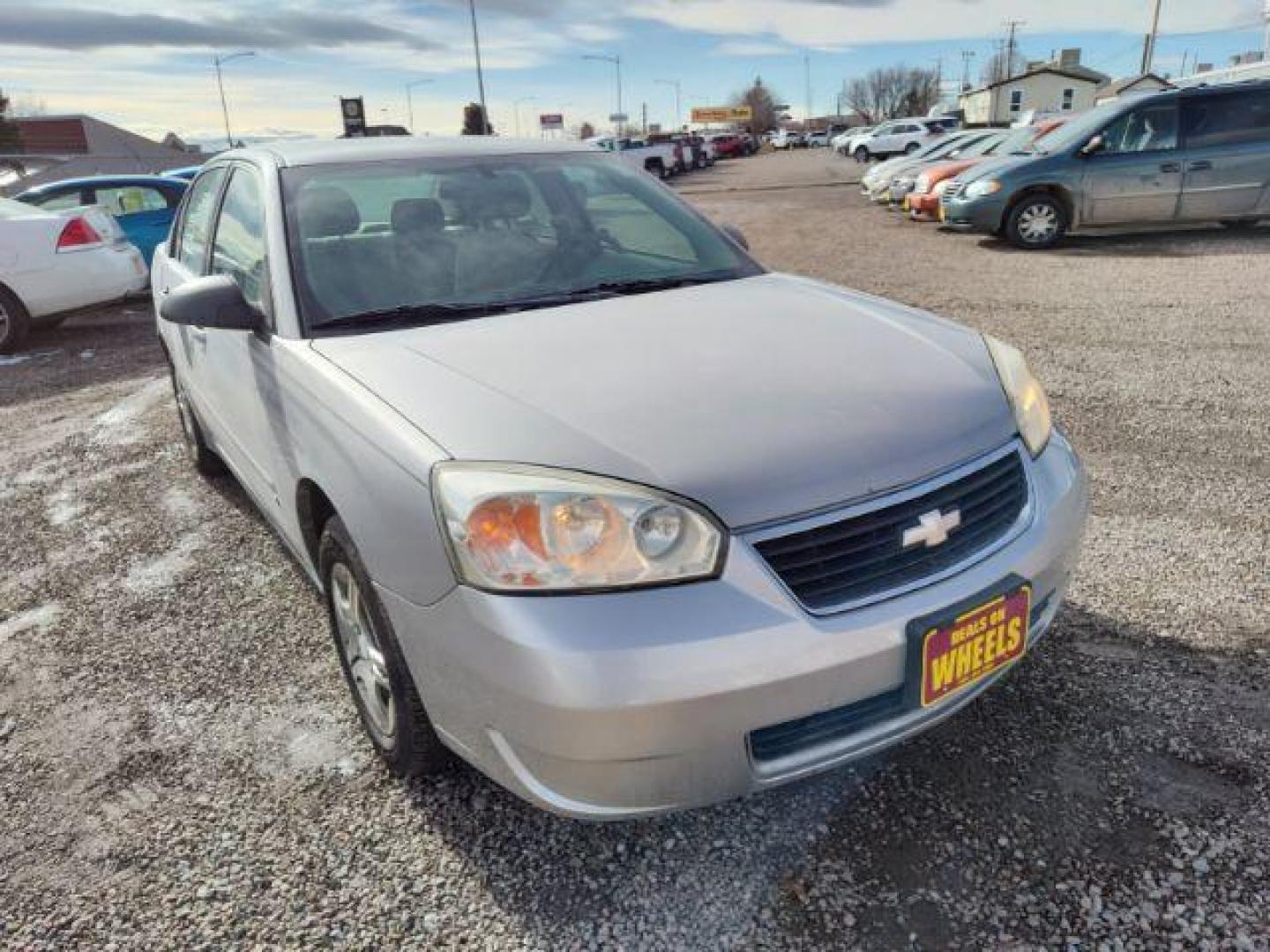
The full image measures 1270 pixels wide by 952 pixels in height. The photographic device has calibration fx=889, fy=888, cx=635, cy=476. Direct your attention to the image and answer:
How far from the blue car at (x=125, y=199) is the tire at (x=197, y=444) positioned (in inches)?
270

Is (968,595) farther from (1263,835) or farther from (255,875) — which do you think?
(255,875)

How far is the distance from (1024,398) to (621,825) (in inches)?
57.6

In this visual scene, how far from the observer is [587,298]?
8.80 feet

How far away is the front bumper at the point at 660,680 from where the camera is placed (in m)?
1.56

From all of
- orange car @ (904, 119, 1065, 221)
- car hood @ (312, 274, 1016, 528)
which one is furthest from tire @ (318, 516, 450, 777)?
orange car @ (904, 119, 1065, 221)

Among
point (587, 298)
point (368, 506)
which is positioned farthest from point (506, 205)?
point (368, 506)

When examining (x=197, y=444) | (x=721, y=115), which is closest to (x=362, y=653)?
(x=197, y=444)

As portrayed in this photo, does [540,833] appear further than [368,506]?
Yes

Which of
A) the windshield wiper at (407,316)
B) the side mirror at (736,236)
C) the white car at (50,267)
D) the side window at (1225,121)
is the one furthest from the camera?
the side window at (1225,121)

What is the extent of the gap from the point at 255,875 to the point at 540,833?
2.15ft

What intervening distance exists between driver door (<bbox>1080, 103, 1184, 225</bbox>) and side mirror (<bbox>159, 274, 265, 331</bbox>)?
10.6m

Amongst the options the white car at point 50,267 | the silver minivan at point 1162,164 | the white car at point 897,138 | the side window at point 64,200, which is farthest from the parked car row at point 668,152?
the white car at point 50,267

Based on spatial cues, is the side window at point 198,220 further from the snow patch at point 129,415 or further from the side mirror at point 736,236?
the side mirror at point 736,236

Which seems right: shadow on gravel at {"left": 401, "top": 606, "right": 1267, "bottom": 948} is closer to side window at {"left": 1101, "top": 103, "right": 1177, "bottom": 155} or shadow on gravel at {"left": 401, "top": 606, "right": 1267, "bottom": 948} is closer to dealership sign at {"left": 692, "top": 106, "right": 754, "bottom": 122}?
side window at {"left": 1101, "top": 103, "right": 1177, "bottom": 155}
